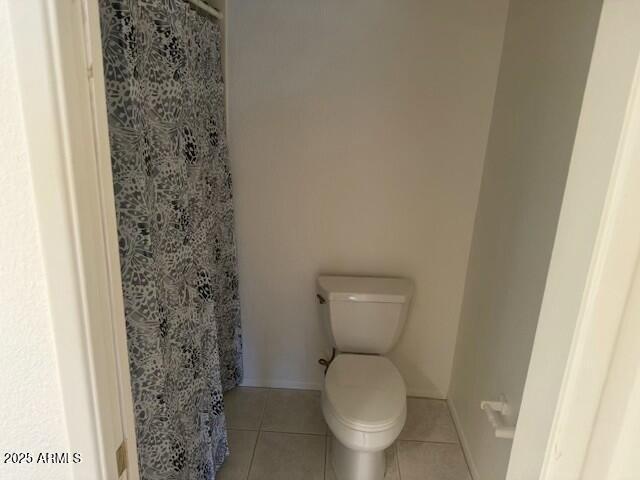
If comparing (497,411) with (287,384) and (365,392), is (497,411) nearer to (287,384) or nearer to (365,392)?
(365,392)

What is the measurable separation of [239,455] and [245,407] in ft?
1.04

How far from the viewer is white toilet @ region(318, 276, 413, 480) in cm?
161

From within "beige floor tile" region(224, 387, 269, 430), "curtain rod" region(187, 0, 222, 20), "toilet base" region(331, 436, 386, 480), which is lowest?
"beige floor tile" region(224, 387, 269, 430)

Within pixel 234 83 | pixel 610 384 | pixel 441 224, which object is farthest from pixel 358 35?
pixel 610 384

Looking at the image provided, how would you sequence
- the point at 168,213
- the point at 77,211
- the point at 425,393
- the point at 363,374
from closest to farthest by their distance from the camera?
the point at 77,211
the point at 168,213
the point at 363,374
the point at 425,393

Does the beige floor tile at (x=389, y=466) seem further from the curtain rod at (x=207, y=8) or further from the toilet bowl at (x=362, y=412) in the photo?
the curtain rod at (x=207, y=8)

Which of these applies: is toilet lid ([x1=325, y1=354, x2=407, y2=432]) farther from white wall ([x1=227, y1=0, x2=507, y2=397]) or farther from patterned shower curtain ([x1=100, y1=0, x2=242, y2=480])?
patterned shower curtain ([x1=100, y1=0, x2=242, y2=480])

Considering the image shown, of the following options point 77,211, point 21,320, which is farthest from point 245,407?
point 77,211

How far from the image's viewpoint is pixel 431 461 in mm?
1933

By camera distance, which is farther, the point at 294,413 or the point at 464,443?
the point at 294,413

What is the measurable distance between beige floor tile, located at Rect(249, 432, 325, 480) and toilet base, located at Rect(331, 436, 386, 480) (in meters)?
0.12

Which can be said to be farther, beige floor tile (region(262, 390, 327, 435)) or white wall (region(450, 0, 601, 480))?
beige floor tile (region(262, 390, 327, 435))

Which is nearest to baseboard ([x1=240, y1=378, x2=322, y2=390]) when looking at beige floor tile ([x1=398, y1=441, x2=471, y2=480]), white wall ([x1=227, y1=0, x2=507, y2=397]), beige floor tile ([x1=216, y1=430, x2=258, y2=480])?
white wall ([x1=227, y1=0, x2=507, y2=397])

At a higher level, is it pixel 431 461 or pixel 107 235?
pixel 107 235
